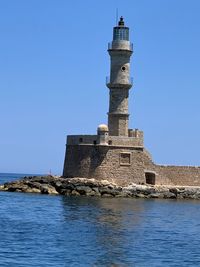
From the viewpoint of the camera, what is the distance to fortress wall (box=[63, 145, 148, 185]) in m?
43.9

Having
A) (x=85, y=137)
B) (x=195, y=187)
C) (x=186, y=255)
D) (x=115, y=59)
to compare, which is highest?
(x=115, y=59)

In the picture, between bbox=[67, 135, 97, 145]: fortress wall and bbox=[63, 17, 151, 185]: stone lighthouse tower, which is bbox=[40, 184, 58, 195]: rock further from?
bbox=[67, 135, 97, 145]: fortress wall

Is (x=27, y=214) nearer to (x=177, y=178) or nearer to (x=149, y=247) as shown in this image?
(x=149, y=247)

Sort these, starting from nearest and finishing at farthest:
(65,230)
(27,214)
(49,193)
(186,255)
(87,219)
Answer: (186,255) < (65,230) < (87,219) < (27,214) < (49,193)

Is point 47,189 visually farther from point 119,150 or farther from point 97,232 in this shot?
point 97,232

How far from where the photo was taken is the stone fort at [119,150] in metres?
43.9

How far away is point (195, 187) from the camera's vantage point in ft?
151

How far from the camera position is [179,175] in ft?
152

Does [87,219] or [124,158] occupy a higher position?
[124,158]

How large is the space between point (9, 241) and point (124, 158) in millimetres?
20924

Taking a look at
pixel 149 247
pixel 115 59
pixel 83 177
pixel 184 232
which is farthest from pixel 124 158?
pixel 149 247

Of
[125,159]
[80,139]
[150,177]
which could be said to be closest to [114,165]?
[125,159]

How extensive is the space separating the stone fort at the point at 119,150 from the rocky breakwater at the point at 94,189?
0.80m

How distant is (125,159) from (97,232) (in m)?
17.7
